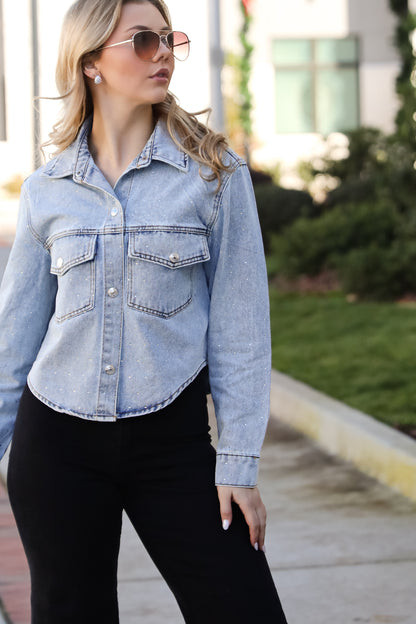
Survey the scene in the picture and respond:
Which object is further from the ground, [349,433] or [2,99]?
[2,99]

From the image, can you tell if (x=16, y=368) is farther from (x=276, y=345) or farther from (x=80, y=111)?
(x=276, y=345)

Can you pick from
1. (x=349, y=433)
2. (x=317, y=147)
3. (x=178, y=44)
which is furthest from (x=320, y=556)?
(x=317, y=147)

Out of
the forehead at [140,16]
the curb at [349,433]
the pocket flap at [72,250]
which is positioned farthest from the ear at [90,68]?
the curb at [349,433]

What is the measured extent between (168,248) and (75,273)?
214 mm

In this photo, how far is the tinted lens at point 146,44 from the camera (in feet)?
7.96

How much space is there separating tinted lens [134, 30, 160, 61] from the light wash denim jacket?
198mm

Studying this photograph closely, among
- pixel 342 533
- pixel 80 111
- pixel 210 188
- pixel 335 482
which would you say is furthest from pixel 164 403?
pixel 335 482

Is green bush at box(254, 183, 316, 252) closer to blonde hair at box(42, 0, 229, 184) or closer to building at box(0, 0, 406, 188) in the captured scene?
building at box(0, 0, 406, 188)

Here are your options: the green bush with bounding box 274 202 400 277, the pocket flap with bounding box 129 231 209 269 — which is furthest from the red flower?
the pocket flap with bounding box 129 231 209 269

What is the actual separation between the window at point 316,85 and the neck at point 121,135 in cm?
2203

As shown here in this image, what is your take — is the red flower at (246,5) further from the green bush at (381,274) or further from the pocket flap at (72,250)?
the pocket flap at (72,250)

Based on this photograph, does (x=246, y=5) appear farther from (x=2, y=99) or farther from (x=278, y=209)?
(x=278, y=209)

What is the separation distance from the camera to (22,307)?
8.31ft

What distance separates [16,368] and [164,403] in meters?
0.41
